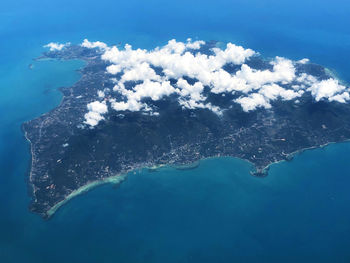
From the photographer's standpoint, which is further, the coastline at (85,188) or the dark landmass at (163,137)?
the dark landmass at (163,137)

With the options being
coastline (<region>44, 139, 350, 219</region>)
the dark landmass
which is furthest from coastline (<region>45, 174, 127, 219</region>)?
the dark landmass

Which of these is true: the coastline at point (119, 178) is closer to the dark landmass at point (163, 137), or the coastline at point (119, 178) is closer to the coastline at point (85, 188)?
the coastline at point (85, 188)

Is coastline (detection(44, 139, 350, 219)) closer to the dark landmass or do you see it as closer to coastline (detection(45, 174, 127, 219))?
coastline (detection(45, 174, 127, 219))

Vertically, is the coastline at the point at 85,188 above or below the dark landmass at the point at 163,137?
below

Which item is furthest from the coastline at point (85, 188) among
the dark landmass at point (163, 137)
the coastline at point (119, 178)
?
the dark landmass at point (163, 137)

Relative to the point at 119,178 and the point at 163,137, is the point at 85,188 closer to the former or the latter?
the point at 119,178

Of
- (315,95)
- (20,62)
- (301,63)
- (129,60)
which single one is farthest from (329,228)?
(20,62)

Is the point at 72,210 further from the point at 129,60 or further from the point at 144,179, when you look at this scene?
the point at 129,60

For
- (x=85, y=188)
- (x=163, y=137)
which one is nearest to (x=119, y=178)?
(x=85, y=188)
